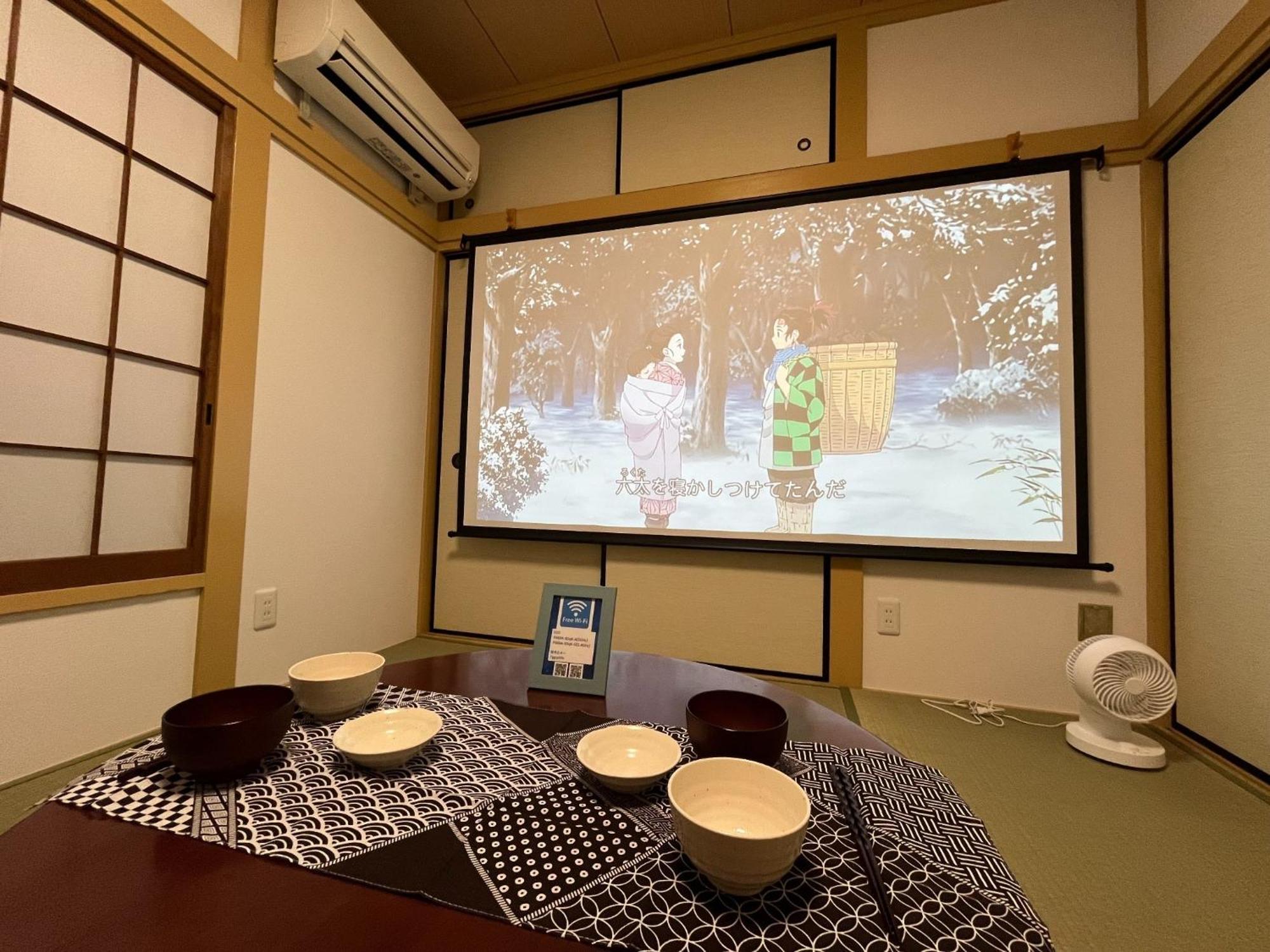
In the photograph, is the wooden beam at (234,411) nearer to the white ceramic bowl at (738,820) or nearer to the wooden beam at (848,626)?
the white ceramic bowl at (738,820)

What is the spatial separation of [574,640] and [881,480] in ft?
5.07

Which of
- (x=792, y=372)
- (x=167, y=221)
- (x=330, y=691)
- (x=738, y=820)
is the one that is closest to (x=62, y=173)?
(x=167, y=221)

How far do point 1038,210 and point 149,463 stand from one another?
3140 millimetres

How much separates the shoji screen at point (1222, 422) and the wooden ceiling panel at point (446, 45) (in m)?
2.79

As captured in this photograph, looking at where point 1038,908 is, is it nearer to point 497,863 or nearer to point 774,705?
point 774,705

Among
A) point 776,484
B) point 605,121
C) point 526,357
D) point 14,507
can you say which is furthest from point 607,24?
point 14,507

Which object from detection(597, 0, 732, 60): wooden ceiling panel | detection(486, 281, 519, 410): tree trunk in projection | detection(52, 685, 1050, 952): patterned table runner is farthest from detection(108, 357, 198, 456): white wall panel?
detection(597, 0, 732, 60): wooden ceiling panel

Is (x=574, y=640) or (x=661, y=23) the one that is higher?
(x=661, y=23)

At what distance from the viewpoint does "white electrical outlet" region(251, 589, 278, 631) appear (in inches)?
75.1

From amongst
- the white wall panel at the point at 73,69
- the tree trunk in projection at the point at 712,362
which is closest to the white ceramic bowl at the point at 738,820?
the tree trunk in projection at the point at 712,362

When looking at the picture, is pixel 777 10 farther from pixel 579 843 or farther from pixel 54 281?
pixel 579 843

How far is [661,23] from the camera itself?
235 centimetres

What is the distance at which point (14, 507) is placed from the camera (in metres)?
1.33

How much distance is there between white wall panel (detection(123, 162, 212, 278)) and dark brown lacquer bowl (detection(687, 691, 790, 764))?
6.59 ft
